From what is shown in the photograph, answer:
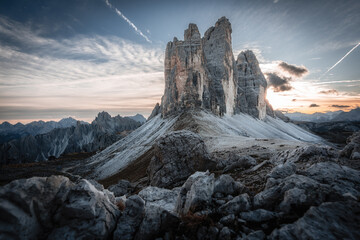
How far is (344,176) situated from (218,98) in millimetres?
95394

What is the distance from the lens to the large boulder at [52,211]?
489 cm

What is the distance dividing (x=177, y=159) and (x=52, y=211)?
14.8 meters

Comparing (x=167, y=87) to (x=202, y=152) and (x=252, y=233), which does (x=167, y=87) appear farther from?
(x=252, y=233)

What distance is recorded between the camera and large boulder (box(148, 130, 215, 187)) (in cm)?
1861

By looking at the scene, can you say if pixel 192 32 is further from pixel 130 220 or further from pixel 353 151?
pixel 130 220

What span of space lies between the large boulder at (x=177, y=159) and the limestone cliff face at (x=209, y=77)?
6163 cm

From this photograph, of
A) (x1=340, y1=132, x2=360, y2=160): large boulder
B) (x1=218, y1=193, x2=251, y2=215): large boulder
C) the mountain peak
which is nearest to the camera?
(x1=218, y1=193, x2=251, y2=215): large boulder

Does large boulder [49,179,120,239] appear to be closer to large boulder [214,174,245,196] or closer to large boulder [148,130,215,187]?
large boulder [214,174,245,196]

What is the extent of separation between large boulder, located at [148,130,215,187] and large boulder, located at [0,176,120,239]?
12.4m

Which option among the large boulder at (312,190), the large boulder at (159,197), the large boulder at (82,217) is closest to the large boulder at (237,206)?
the large boulder at (312,190)

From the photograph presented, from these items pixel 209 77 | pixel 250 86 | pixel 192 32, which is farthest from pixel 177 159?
pixel 250 86

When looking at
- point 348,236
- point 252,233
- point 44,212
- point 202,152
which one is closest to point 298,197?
point 348,236

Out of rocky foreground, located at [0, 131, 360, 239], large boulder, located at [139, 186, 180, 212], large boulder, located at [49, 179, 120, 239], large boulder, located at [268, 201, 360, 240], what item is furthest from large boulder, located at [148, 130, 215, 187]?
large boulder, located at [268, 201, 360, 240]

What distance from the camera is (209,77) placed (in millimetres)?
94750
